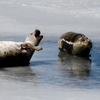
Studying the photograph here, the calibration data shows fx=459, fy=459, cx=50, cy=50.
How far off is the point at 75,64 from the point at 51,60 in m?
0.47

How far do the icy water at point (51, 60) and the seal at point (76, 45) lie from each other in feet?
0.53

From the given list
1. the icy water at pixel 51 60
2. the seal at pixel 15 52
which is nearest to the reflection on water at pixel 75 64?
the icy water at pixel 51 60

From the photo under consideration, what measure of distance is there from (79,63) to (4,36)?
2656mm

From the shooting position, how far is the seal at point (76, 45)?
839 cm

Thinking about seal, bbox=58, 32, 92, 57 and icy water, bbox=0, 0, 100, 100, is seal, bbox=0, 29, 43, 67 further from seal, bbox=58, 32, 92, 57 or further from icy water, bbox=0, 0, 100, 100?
seal, bbox=58, 32, 92, 57

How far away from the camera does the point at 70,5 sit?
1533 centimetres

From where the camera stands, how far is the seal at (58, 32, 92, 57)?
839cm

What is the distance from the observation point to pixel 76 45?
8.58 metres

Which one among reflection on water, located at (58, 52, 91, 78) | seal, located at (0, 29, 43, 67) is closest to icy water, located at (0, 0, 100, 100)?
reflection on water, located at (58, 52, 91, 78)

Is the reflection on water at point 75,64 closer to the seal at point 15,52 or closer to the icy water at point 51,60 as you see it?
the icy water at point 51,60

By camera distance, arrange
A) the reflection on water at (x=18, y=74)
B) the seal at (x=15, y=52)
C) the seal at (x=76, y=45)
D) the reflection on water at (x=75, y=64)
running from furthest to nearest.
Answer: the seal at (x=76, y=45)
the seal at (x=15, y=52)
the reflection on water at (x=75, y=64)
the reflection on water at (x=18, y=74)

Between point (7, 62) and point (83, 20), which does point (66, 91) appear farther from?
point (83, 20)

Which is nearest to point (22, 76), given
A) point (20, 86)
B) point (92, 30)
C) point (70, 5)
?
point (20, 86)

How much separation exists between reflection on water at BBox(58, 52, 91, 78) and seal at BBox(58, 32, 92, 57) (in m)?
0.17
